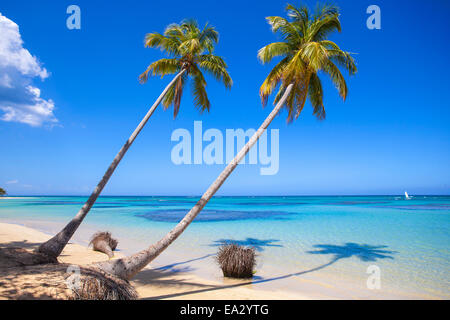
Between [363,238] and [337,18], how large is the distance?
476 inches

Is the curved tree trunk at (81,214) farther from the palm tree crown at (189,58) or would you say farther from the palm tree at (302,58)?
the palm tree at (302,58)

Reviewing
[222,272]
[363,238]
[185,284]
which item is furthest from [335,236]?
[185,284]

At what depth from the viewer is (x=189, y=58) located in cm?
964

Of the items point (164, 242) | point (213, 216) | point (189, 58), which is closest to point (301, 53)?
point (189, 58)

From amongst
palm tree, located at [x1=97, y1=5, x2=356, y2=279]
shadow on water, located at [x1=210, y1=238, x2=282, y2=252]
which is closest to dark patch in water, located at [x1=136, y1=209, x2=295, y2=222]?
shadow on water, located at [x1=210, y1=238, x2=282, y2=252]

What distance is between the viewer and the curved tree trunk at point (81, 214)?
6125 mm

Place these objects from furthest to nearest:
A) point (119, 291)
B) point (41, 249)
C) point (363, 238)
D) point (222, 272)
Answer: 1. point (363, 238)
2. point (222, 272)
3. point (41, 249)
4. point (119, 291)

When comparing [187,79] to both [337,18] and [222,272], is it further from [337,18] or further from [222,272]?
[222,272]

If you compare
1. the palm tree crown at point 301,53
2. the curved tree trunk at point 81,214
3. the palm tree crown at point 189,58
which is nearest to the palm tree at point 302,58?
the palm tree crown at point 301,53

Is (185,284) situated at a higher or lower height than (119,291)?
lower

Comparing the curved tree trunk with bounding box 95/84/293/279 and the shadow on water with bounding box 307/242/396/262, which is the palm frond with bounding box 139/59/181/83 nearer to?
the curved tree trunk with bounding box 95/84/293/279

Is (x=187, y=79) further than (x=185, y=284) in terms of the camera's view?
Yes

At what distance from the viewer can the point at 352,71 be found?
8484 mm
